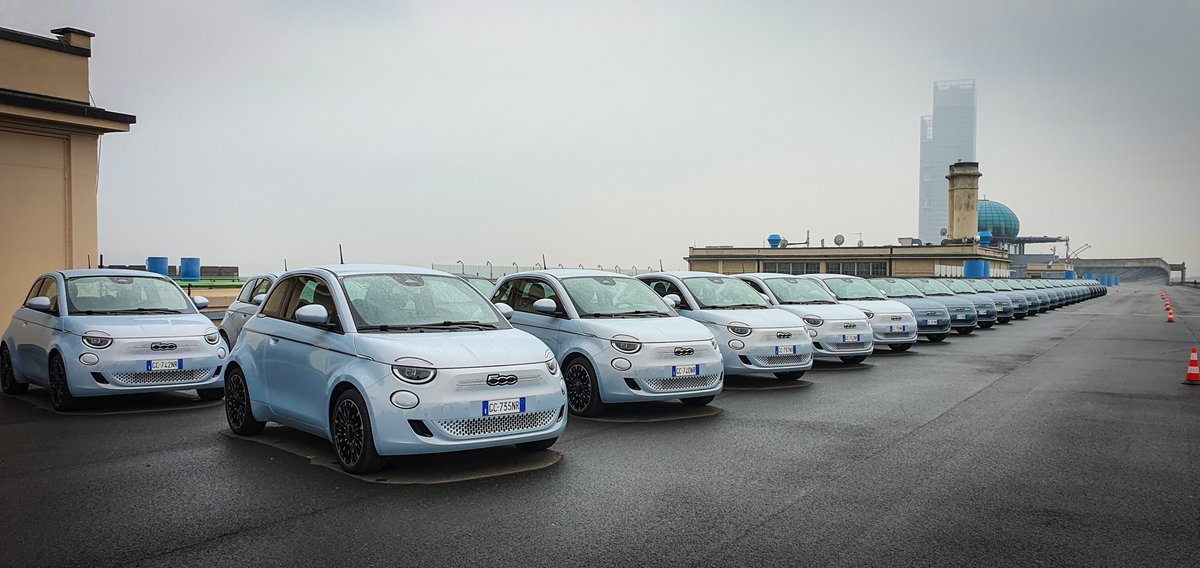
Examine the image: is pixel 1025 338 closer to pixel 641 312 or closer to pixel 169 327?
pixel 641 312

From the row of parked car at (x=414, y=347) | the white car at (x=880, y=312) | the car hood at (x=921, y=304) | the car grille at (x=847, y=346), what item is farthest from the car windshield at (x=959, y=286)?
the row of parked car at (x=414, y=347)

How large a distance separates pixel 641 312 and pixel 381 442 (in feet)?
15.7

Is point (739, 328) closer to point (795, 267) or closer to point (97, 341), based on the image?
point (97, 341)

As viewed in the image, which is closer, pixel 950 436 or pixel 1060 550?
pixel 1060 550

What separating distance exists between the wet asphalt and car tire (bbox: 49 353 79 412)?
27cm

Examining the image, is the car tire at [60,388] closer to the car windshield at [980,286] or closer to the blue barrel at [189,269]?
the blue barrel at [189,269]

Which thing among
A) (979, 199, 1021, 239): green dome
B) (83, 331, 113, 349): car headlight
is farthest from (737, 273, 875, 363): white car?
(979, 199, 1021, 239): green dome

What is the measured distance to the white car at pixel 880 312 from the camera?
1762cm

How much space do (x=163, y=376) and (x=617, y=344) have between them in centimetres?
515

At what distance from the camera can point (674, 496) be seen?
20.7 ft

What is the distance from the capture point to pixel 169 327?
10305mm

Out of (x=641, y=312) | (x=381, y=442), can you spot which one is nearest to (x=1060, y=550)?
(x=381, y=442)

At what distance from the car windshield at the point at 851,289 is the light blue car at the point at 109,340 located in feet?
40.9

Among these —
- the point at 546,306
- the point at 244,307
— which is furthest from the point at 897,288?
the point at 244,307
